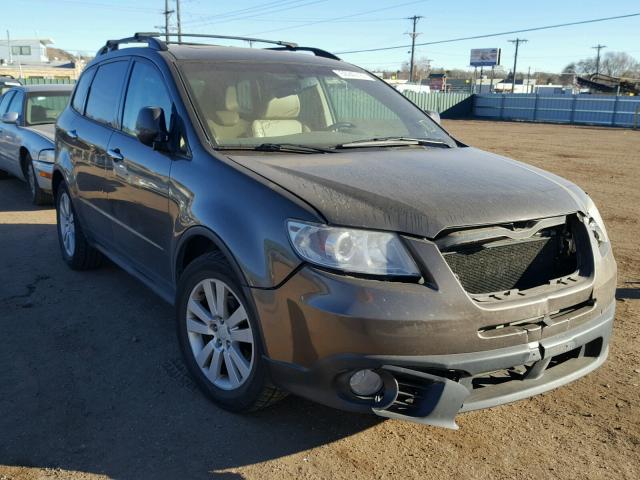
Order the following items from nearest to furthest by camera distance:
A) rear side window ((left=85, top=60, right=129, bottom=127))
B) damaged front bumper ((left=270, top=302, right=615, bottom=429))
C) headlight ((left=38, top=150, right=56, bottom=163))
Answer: damaged front bumper ((left=270, top=302, right=615, bottom=429)) < rear side window ((left=85, top=60, right=129, bottom=127)) < headlight ((left=38, top=150, right=56, bottom=163))

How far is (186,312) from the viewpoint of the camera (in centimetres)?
332

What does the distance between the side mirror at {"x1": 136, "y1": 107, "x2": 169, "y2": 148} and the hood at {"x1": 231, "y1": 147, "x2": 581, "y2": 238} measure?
579 millimetres

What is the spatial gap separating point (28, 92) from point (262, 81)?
6.76 m

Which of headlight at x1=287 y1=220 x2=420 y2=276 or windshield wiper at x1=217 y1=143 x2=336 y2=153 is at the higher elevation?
windshield wiper at x1=217 y1=143 x2=336 y2=153

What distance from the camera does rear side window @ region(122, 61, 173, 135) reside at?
375 centimetres

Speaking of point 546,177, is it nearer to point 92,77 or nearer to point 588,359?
point 588,359

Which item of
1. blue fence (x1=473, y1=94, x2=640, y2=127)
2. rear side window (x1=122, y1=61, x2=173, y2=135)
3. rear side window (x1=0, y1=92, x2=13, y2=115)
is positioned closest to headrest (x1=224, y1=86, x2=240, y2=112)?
rear side window (x1=122, y1=61, x2=173, y2=135)

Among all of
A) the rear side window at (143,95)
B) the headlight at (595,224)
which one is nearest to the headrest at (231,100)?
the rear side window at (143,95)

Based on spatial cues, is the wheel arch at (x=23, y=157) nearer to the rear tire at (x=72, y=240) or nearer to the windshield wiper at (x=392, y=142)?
the rear tire at (x=72, y=240)

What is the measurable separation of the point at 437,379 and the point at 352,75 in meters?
2.69

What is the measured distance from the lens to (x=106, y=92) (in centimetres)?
480

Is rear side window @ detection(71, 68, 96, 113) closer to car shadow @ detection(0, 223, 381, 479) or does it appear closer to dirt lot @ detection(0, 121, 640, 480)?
car shadow @ detection(0, 223, 381, 479)

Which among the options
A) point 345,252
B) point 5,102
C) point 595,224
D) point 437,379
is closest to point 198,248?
point 345,252

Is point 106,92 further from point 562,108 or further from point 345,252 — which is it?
point 562,108
